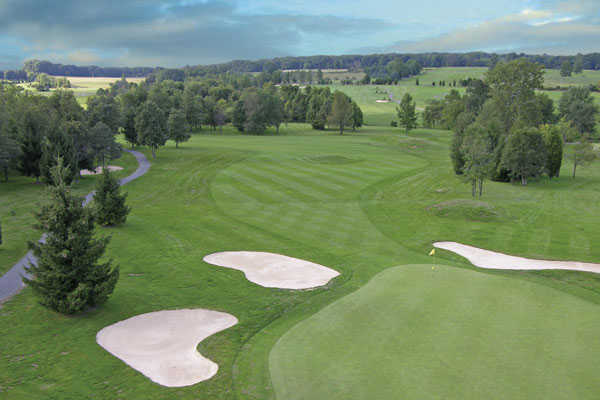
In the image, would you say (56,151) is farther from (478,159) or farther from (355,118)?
(355,118)

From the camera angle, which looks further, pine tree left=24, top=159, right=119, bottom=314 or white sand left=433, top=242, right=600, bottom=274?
white sand left=433, top=242, right=600, bottom=274

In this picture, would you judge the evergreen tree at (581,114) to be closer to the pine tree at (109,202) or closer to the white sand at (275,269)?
the white sand at (275,269)

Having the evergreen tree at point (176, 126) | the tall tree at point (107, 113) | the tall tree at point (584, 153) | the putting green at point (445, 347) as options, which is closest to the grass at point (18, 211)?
the putting green at point (445, 347)

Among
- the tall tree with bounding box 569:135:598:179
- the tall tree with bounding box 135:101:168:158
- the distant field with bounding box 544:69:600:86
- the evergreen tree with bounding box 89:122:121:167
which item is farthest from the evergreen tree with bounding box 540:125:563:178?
the distant field with bounding box 544:69:600:86

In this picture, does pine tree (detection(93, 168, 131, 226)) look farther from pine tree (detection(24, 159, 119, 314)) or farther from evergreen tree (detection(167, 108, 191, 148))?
evergreen tree (detection(167, 108, 191, 148))

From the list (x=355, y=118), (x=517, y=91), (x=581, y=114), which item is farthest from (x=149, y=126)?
(x=581, y=114)

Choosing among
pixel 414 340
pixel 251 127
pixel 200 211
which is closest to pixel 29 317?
pixel 414 340
